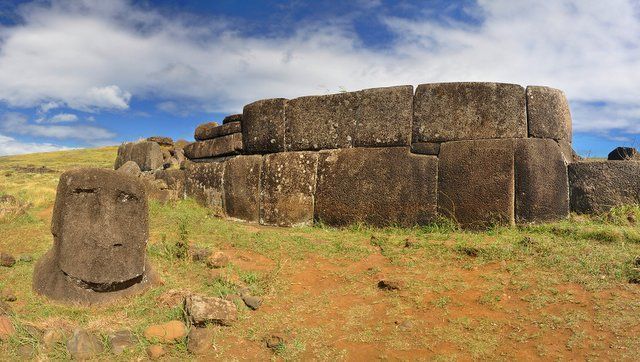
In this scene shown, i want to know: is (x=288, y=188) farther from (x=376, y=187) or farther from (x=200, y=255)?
(x=200, y=255)

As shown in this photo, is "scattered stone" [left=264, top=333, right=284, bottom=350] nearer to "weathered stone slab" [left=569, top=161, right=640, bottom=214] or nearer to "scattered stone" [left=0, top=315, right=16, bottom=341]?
"scattered stone" [left=0, top=315, right=16, bottom=341]

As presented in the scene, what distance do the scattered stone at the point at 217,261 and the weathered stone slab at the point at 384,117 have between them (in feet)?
10.3

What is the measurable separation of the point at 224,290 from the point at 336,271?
1372 millimetres

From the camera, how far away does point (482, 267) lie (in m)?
5.15

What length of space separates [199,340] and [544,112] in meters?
5.78

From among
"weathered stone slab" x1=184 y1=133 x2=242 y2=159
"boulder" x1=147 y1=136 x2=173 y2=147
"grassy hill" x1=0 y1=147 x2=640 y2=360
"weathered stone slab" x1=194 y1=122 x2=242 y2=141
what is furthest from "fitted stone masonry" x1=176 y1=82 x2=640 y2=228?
A: "boulder" x1=147 y1=136 x2=173 y2=147

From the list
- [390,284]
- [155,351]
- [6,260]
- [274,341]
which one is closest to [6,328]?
[155,351]

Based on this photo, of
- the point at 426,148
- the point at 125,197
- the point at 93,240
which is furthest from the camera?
the point at 426,148

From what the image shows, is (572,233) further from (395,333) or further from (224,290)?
(224,290)

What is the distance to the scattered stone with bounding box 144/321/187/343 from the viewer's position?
379 cm

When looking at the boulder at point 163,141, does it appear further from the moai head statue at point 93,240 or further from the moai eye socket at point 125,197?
the moai eye socket at point 125,197

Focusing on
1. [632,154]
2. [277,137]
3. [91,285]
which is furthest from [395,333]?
[632,154]

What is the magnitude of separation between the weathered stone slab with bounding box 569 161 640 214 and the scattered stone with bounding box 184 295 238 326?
536 cm

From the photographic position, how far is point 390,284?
473 centimetres
